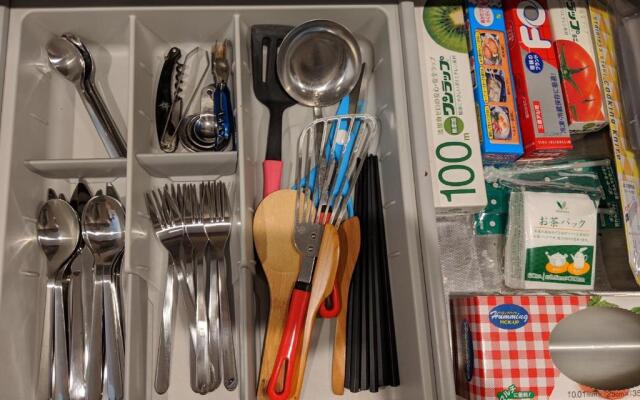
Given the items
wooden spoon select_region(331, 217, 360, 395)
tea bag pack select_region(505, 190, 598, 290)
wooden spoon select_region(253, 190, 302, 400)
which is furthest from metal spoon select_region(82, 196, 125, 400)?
tea bag pack select_region(505, 190, 598, 290)

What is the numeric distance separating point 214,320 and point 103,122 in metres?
0.40

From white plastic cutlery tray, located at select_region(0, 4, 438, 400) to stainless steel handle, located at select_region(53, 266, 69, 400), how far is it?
0.03m

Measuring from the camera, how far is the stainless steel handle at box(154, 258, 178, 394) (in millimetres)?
743

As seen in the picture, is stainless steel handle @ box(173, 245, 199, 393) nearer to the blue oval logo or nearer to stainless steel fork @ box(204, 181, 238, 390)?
stainless steel fork @ box(204, 181, 238, 390)

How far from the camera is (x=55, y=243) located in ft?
2.50

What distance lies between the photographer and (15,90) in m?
0.72

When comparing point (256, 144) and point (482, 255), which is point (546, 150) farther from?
point (256, 144)

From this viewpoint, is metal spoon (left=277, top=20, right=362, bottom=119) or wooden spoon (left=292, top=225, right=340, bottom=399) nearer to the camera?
wooden spoon (left=292, top=225, right=340, bottom=399)

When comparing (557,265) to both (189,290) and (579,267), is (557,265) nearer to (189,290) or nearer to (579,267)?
(579,267)

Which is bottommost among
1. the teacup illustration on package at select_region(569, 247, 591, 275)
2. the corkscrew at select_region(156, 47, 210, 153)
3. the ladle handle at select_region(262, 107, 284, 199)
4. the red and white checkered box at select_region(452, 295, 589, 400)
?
the red and white checkered box at select_region(452, 295, 589, 400)

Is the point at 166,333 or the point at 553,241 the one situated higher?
the point at 553,241

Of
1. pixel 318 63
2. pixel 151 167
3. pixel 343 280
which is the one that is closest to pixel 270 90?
pixel 318 63

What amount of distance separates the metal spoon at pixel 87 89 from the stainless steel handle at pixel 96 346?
226 mm

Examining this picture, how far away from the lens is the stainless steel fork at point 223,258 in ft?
2.43
